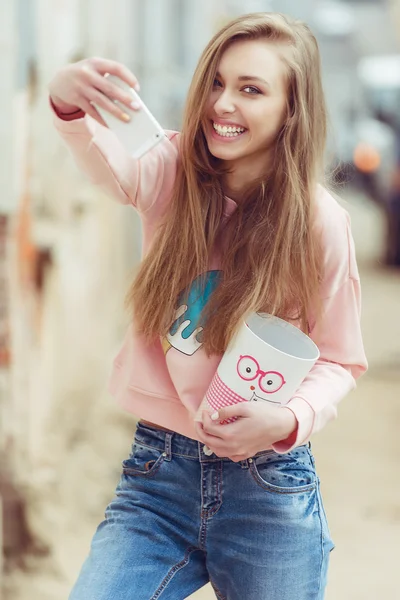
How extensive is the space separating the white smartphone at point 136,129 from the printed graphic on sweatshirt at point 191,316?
0.93 feet

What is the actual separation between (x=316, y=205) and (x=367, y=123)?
2351 centimetres

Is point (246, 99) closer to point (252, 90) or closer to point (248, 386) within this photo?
point (252, 90)

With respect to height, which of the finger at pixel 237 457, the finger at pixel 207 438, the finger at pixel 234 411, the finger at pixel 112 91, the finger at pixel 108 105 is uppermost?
the finger at pixel 112 91

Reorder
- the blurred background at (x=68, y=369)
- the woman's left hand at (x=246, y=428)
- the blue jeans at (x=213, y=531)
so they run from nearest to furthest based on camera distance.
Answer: the woman's left hand at (x=246, y=428) → the blue jeans at (x=213, y=531) → the blurred background at (x=68, y=369)

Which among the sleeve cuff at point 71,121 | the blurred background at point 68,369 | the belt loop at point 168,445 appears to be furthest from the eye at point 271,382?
the sleeve cuff at point 71,121

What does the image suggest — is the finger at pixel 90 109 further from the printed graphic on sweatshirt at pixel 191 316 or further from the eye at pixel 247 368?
the eye at pixel 247 368

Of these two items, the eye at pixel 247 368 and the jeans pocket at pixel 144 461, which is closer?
the eye at pixel 247 368

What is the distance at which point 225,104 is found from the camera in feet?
5.98

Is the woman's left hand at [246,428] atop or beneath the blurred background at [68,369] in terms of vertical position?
atop

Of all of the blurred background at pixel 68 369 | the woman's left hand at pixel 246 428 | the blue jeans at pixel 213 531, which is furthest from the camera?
the blurred background at pixel 68 369

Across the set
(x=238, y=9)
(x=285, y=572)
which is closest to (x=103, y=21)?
(x=285, y=572)

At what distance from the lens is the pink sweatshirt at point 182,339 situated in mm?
1847

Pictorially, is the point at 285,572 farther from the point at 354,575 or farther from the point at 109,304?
the point at 109,304

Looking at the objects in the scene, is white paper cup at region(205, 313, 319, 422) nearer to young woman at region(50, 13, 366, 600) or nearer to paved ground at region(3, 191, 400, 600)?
young woman at region(50, 13, 366, 600)
